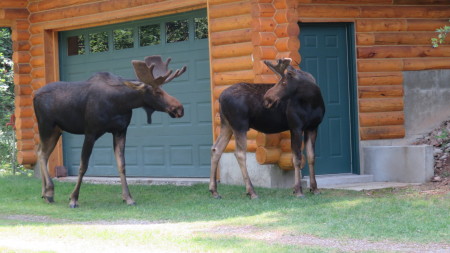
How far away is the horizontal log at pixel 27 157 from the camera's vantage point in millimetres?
17594

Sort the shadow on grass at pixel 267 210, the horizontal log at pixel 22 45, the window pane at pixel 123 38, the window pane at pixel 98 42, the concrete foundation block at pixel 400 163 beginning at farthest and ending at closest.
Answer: the horizontal log at pixel 22 45 < the window pane at pixel 98 42 < the window pane at pixel 123 38 < the concrete foundation block at pixel 400 163 < the shadow on grass at pixel 267 210

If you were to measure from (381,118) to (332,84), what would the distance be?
1119mm

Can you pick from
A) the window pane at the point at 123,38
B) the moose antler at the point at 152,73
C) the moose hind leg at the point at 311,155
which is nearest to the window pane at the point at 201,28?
the window pane at the point at 123,38

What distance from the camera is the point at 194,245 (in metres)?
8.10

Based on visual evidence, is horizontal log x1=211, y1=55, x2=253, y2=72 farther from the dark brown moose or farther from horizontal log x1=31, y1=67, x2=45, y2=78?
horizontal log x1=31, y1=67, x2=45, y2=78

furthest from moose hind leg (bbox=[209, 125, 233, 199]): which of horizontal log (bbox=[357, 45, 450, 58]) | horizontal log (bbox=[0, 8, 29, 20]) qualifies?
horizontal log (bbox=[0, 8, 29, 20])

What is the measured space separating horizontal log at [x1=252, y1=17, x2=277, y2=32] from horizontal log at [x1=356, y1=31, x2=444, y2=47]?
76.6 inches

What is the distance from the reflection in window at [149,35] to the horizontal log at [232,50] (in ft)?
5.87

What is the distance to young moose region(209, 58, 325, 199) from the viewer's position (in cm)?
1189

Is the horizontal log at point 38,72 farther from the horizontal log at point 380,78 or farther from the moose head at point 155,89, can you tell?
the horizontal log at point 380,78

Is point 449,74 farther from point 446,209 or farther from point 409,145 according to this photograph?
point 446,209

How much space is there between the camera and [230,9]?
13750 millimetres

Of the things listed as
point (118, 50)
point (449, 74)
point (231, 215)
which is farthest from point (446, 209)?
point (118, 50)

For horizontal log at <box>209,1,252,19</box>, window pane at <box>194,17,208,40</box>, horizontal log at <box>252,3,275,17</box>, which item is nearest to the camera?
horizontal log at <box>252,3,275,17</box>
